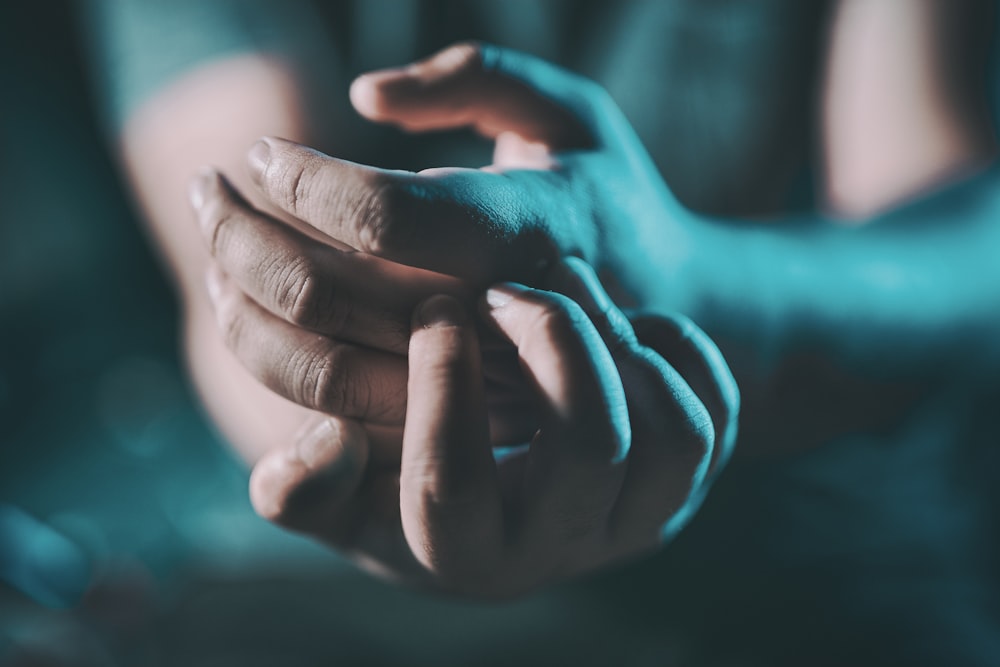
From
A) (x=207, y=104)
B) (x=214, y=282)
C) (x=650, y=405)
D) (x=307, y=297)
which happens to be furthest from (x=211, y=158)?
(x=650, y=405)

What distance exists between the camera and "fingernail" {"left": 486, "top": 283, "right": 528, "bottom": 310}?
12.4 inches

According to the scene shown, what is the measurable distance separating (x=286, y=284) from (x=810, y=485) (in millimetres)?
504

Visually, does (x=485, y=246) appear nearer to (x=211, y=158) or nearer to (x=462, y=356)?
(x=462, y=356)

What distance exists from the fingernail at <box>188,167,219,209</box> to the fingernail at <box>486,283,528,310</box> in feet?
0.54

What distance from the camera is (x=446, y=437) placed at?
0.30m

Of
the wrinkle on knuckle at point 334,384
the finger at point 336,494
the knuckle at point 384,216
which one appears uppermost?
the knuckle at point 384,216

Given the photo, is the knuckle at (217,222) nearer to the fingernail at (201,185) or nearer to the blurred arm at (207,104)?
the fingernail at (201,185)

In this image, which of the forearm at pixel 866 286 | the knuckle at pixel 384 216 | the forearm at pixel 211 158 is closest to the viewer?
the knuckle at pixel 384 216

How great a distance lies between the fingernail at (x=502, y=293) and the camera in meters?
0.31

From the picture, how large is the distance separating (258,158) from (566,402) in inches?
7.2

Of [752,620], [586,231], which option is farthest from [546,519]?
[752,620]

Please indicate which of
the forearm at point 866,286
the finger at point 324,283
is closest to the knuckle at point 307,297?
the finger at point 324,283

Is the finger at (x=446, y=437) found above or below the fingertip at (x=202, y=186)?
below

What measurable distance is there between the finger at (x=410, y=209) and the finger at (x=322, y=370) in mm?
56
